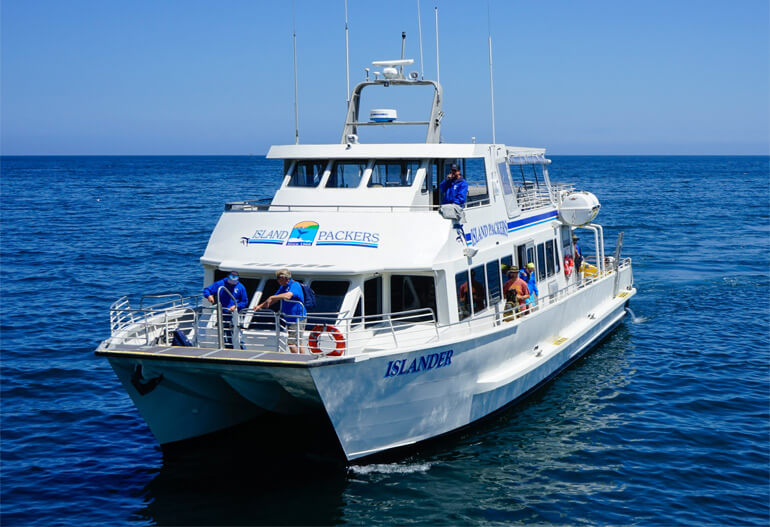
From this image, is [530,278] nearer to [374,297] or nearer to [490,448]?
[490,448]

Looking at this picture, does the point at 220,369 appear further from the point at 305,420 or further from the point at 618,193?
the point at 618,193

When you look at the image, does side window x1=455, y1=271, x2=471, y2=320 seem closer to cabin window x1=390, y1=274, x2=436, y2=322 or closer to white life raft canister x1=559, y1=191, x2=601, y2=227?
cabin window x1=390, y1=274, x2=436, y2=322

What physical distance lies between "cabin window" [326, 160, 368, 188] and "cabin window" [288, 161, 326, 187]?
0.97 feet

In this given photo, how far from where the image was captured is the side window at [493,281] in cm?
1437

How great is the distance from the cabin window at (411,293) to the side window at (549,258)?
5.48 metres

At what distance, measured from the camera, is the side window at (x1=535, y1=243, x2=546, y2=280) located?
1691cm

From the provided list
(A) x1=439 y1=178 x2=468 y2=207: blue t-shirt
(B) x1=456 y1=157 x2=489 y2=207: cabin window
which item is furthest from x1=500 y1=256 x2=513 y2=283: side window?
(A) x1=439 y1=178 x2=468 y2=207: blue t-shirt

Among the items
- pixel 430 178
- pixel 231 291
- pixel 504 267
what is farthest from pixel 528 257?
pixel 231 291

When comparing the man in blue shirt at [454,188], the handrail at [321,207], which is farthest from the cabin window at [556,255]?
the handrail at [321,207]

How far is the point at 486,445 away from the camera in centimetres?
1333

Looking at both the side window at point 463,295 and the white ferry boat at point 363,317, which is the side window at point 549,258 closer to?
the white ferry boat at point 363,317

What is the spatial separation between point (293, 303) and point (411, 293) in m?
2.18

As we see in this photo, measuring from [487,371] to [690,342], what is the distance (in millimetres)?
9053

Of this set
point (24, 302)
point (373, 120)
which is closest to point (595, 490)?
point (373, 120)
